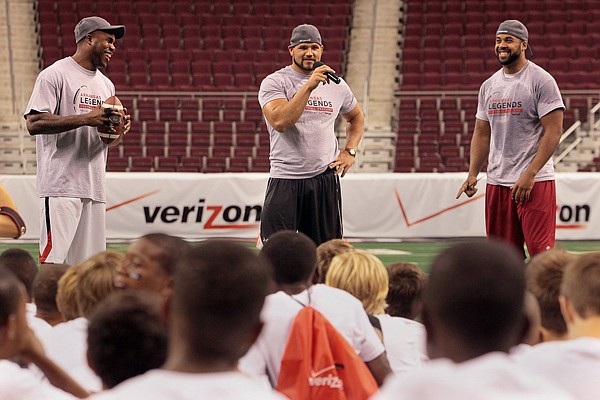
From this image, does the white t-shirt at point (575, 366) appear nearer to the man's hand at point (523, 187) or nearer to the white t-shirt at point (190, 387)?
the white t-shirt at point (190, 387)

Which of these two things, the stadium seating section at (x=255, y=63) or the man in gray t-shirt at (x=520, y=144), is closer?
the man in gray t-shirt at (x=520, y=144)

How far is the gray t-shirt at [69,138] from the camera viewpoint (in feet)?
20.2

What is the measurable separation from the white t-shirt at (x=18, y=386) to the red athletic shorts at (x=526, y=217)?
14.9 ft

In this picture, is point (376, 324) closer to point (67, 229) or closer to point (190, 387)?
point (190, 387)

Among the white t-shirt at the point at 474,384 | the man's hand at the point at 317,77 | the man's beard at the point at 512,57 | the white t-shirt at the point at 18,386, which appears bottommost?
the white t-shirt at the point at 18,386

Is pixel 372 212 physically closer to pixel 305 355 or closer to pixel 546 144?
pixel 546 144

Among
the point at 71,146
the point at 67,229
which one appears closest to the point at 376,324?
the point at 67,229

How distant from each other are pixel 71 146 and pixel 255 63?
15742 millimetres

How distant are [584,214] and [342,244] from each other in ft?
31.0

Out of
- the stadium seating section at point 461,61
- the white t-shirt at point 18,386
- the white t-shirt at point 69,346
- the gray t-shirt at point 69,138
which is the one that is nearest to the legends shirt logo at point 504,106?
the gray t-shirt at point 69,138

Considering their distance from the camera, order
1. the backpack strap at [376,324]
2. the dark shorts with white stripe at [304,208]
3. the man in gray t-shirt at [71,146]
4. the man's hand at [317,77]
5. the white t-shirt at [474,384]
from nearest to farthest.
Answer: the white t-shirt at [474,384], the backpack strap at [376,324], the man in gray t-shirt at [71,146], the man's hand at [317,77], the dark shorts with white stripe at [304,208]

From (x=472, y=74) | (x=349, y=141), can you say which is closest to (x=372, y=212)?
(x=349, y=141)

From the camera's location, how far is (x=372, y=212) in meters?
14.1

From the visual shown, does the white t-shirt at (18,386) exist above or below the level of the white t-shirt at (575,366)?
below
